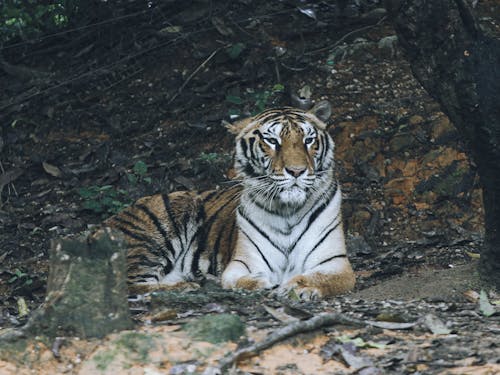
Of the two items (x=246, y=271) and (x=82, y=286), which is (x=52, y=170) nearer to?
(x=246, y=271)

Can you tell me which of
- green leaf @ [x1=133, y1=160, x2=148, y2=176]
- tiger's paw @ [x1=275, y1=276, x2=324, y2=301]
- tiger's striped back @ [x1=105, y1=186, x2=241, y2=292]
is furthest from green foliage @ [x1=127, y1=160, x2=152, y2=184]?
tiger's paw @ [x1=275, y1=276, x2=324, y2=301]

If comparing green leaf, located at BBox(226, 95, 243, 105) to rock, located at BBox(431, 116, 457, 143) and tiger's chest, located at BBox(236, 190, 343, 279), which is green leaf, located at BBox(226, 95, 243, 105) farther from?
tiger's chest, located at BBox(236, 190, 343, 279)

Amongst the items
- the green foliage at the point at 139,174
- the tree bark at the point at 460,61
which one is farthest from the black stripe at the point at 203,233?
the tree bark at the point at 460,61

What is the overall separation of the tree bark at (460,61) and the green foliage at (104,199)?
4013mm

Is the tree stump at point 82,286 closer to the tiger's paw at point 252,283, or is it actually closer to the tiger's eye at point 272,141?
the tiger's paw at point 252,283

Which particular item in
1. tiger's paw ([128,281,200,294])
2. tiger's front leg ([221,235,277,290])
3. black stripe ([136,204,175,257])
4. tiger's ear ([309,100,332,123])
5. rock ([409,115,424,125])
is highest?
tiger's ear ([309,100,332,123])

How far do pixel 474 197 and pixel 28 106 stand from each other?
4.70 m

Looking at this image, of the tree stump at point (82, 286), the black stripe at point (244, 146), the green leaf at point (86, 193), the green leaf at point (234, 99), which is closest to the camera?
the tree stump at point (82, 286)

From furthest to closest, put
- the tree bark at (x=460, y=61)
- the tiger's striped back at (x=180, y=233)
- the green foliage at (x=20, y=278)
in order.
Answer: the green foliage at (x=20, y=278) → the tiger's striped back at (x=180, y=233) → the tree bark at (x=460, y=61)

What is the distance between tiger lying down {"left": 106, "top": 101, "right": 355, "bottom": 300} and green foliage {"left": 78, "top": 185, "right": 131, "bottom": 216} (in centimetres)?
128

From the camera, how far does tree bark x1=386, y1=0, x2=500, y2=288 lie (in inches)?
229

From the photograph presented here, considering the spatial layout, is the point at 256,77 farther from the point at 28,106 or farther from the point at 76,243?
the point at 76,243

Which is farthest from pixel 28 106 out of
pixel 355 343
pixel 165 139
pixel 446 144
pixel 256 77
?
pixel 355 343

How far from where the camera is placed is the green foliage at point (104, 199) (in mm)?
9258
